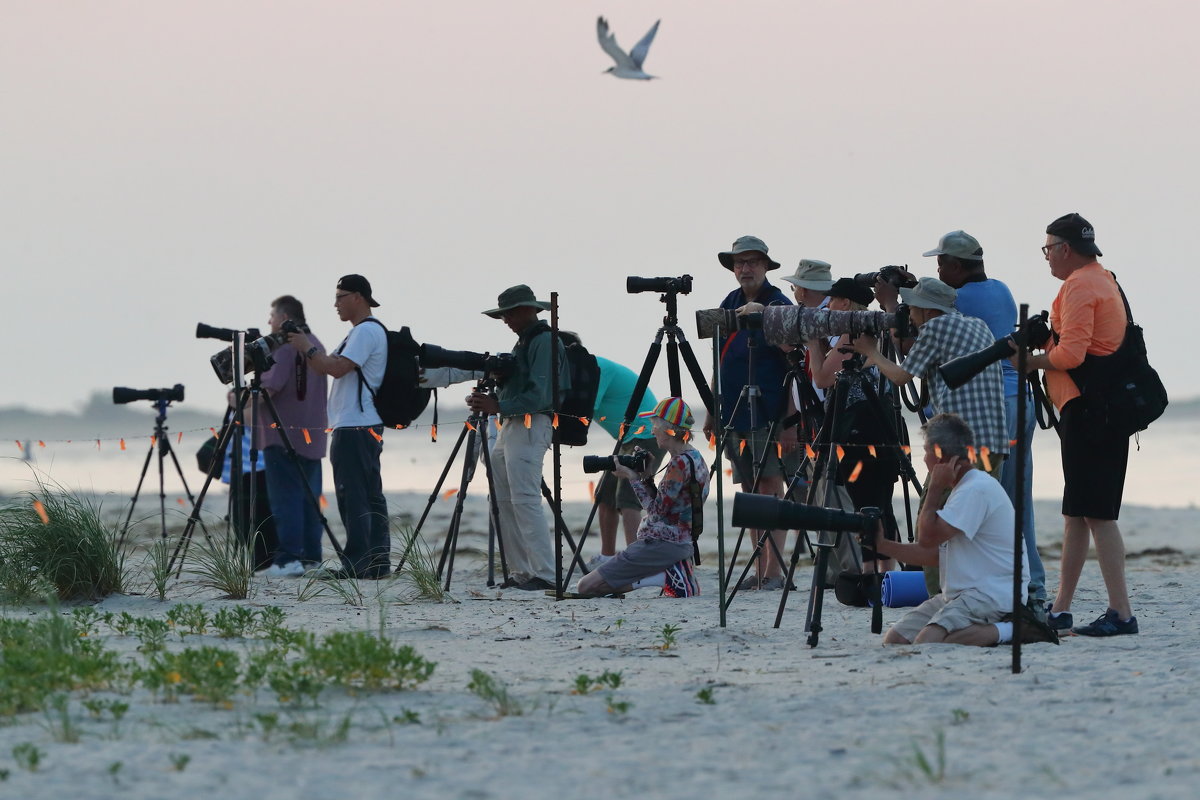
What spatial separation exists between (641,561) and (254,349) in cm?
246

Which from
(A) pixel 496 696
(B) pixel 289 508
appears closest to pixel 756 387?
(B) pixel 289 508

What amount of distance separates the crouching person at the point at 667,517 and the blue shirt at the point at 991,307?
150cm

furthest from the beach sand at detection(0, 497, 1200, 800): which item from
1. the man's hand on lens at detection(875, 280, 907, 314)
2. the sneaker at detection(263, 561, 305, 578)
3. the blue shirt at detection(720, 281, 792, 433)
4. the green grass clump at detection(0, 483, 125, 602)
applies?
the sneaker at detection(263, 561, 305, 578)

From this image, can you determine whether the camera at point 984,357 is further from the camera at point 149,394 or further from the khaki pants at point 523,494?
the camera at point 149,394

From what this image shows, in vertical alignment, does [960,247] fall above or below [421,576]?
above

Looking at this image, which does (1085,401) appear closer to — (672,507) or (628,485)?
(672,507)

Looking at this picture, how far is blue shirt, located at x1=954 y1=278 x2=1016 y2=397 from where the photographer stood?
611 cm

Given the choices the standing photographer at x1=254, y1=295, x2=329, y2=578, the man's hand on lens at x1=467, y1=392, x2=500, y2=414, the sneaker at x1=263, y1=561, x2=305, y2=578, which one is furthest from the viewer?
the standing photographer at x1=254, y1=295, x2=329, y2=578

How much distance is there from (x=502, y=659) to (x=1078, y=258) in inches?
104

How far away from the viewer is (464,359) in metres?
7.70

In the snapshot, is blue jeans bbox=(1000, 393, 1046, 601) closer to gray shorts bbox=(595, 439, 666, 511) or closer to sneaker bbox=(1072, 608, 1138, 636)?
sneaker bbox=(1072, 608, 1138, 636)

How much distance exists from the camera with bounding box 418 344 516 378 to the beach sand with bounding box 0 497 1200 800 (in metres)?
2.03

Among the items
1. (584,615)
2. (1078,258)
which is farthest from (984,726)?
(584,615)

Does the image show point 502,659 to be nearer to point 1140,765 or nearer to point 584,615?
point 584,615
